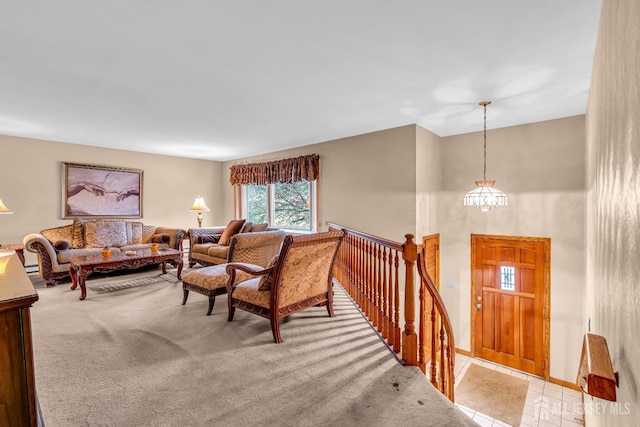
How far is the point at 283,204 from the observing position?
6.60 metres

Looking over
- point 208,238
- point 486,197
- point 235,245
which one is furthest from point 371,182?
point 208,238

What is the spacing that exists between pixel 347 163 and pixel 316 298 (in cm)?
290

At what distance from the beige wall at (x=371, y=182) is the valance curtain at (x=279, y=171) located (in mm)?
188

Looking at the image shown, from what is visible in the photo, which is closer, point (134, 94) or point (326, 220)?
point (134, 94)

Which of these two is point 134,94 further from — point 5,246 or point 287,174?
point 5,246

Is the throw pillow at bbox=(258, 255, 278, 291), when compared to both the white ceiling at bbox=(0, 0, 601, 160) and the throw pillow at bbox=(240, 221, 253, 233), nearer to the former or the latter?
the white ceiling at bbox=(0, 0, 601, 160)

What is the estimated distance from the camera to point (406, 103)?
11.6 feet

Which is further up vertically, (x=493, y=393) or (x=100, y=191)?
(x=100, y=191)

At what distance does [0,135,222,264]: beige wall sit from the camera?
502 cm

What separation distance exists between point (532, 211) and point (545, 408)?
2585mm

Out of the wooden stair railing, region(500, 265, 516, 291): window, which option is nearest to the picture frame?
the wooden stair railing

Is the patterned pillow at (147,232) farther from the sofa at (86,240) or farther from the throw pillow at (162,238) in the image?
the throw pillow at (162,238)

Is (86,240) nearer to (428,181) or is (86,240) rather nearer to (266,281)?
(266,281)

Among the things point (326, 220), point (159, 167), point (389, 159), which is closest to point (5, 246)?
point (159, 167)
